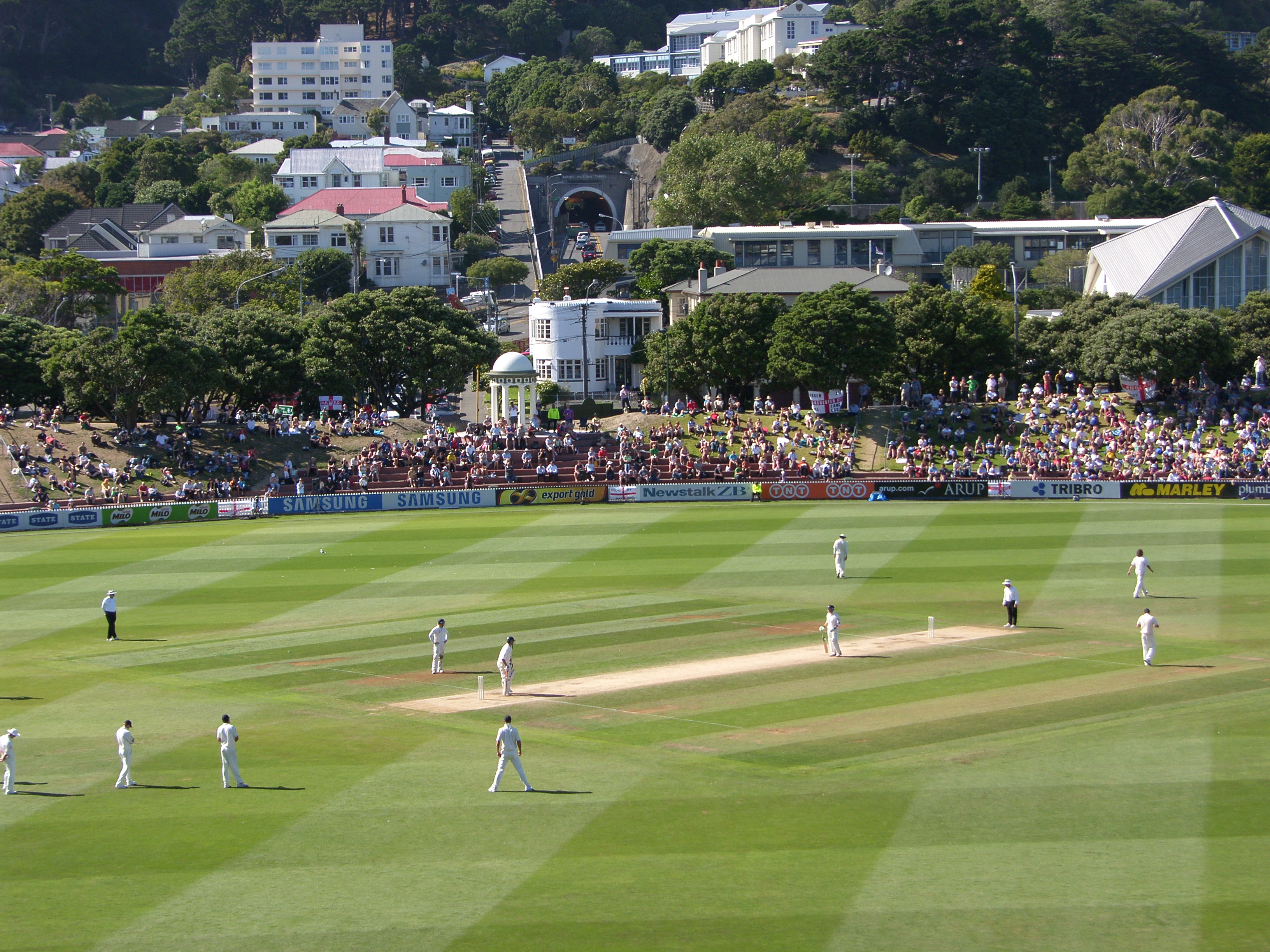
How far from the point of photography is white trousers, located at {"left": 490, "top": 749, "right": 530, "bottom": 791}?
2409 centimetres

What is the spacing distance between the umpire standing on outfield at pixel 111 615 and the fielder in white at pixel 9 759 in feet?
43.4

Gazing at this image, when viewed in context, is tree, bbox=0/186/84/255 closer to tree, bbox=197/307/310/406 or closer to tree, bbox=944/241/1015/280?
tree, bbox=197/307/310/406

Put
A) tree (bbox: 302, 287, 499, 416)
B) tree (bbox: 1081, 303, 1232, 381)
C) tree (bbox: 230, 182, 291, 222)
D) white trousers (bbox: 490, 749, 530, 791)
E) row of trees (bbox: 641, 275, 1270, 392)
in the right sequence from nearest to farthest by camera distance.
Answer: white trousers (bbox: 490, 749, 530, 791)
tree (bbox: 1081, 303, 1232, 381)
row of trees (bbox: 641, 275, 1270, 392)
tree (bbox: 302, 287, 499, 416)
tree (bbox: 230, 182, 291, 222)

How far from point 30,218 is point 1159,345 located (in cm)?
13109

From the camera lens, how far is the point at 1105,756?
85.6ft

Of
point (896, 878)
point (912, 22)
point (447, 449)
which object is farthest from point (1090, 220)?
point (896, 878)

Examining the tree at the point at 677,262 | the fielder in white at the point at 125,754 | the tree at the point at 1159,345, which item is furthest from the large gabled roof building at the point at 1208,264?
the fielder in white at the point at 125,754

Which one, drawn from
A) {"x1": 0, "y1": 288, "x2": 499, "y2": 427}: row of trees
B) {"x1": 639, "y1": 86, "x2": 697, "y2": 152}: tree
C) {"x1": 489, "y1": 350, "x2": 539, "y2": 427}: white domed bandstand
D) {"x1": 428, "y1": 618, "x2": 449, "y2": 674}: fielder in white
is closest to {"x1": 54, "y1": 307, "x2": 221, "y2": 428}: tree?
{"x1": 0, "y1": 288, "x2": 499, "y2": 427}: row of trees

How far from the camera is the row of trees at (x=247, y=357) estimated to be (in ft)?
227

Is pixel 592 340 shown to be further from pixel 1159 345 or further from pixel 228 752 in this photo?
pixel 228 752

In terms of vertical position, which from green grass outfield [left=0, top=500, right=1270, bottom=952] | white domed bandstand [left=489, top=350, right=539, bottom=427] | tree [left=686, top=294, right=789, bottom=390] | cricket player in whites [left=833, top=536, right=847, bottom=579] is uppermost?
tree [left=686, top=294, right=789, bottom=390]

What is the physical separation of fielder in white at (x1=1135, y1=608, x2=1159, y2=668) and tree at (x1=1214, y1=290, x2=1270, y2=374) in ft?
153

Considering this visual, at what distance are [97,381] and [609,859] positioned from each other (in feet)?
182

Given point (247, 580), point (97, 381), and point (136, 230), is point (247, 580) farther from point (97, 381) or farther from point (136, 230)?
point (136, 230)
